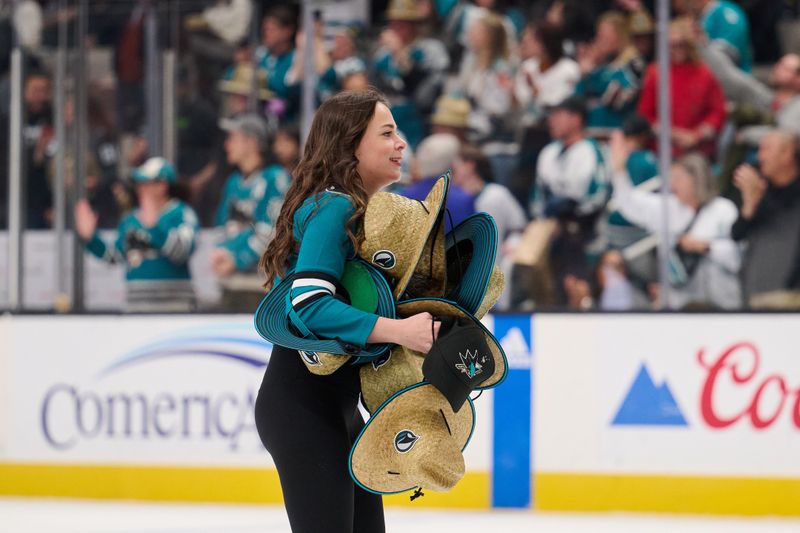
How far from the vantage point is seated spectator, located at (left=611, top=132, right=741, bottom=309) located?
6527 mm

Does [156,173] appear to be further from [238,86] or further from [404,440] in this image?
[404,440]

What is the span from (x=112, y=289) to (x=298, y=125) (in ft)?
5.01

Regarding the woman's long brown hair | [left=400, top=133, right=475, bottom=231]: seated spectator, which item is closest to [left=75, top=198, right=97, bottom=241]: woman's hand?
[left=400, top=133, right=475, bottom=231]: seated spectator

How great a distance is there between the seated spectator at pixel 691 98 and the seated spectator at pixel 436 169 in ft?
3.80

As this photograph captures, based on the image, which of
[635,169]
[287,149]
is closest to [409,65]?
[287,149]

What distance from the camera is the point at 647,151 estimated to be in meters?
6.94

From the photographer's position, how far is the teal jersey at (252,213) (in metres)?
7.18

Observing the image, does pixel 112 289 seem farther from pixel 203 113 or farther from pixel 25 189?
pixel 203 113

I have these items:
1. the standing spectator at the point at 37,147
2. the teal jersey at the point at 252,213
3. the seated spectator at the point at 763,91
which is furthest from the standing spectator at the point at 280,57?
the seated spectator at the point at 763,91

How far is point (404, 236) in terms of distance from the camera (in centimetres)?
232

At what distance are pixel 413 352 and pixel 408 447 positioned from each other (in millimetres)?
186

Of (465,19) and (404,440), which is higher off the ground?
(465,19)

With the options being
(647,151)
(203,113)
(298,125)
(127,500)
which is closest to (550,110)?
(647,151)

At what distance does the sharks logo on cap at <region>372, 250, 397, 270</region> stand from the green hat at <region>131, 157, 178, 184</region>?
496 cm
